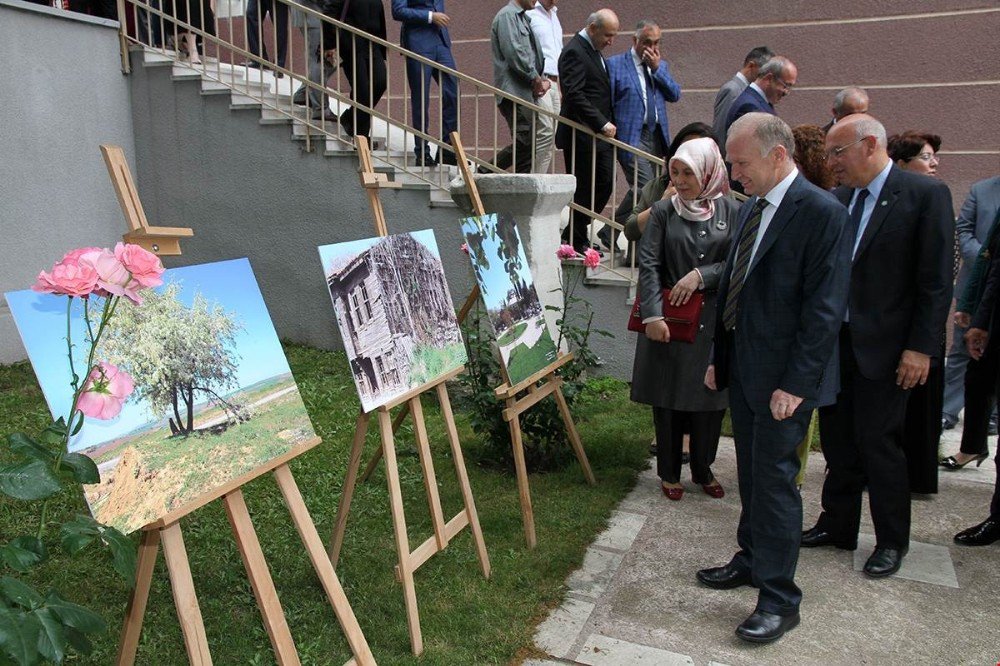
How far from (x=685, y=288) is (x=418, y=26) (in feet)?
14.2

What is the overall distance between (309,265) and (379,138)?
1379mm

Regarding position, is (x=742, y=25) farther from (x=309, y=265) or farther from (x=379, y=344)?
(x=379, y=344)

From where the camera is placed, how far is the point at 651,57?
258 inches

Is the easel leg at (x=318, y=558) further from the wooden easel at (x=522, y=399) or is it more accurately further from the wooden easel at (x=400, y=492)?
the wooden easel at (x=522, y=399)

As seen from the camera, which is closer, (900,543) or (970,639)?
(970,639)

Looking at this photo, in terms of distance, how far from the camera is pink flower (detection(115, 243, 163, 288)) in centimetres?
187

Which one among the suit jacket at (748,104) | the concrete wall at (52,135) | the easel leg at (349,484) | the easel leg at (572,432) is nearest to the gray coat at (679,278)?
the easel leg at (572,432)

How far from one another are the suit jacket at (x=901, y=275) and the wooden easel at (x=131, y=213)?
2.71 meters

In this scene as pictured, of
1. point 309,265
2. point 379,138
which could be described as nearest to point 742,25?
point 379,138

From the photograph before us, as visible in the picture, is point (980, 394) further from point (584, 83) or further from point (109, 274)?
point (109, 274)

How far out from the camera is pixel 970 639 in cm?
314

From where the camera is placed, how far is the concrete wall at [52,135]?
21.5 ft

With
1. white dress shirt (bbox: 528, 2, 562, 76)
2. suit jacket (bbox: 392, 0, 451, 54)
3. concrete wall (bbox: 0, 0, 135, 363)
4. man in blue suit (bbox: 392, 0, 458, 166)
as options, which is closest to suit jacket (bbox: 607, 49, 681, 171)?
white dress shirt (bbox: 528, 2, 562, 76)

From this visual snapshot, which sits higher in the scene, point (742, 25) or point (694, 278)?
point (742, 25)
